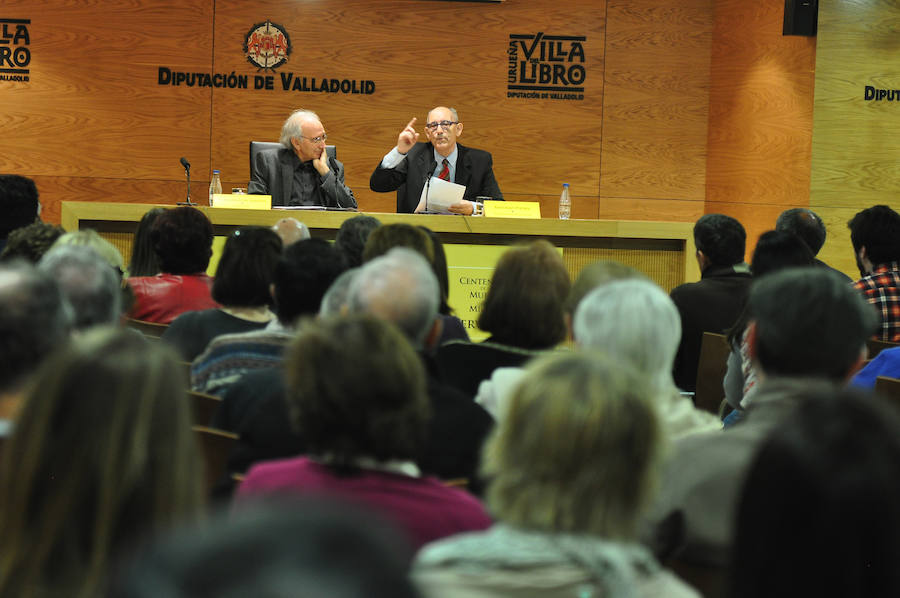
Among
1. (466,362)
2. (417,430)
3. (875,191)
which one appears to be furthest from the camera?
(875,191)

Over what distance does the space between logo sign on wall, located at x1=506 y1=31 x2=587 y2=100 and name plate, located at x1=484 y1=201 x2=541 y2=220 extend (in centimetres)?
271

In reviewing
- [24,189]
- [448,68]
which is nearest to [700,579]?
[24,189]

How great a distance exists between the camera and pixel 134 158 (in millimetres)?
8758

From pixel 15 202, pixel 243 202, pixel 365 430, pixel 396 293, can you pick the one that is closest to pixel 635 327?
pixel 396 293

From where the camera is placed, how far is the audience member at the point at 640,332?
217 cm

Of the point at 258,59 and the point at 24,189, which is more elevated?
the point at 258,59

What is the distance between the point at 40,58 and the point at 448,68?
3.39 m

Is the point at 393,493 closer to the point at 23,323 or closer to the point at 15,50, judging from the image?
the point at 23,323

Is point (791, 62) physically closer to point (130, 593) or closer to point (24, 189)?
point (24, 189)

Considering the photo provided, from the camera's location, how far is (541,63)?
8984 millimetres

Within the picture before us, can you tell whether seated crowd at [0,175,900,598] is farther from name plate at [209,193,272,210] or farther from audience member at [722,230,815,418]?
name plate at [209,193,272,210]

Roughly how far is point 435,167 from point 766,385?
538cm

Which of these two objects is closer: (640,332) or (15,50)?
(640,332)

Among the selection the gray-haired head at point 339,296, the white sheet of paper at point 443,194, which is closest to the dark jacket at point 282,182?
the white sheet of paper at point 443,194
